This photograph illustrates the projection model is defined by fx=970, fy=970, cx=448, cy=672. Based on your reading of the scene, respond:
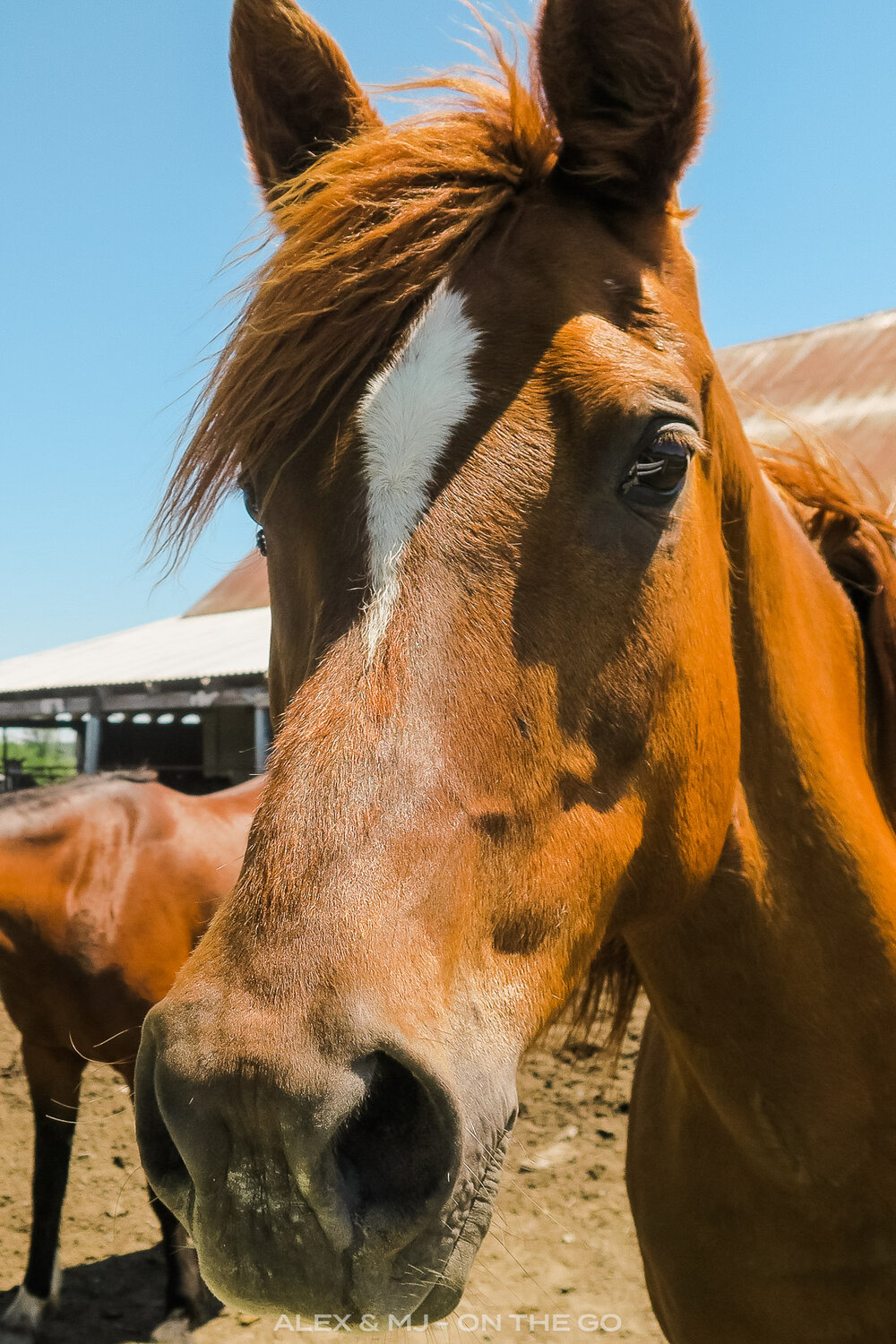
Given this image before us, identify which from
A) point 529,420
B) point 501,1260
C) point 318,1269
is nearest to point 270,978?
point 318,1269

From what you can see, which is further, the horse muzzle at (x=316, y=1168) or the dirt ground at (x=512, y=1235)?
the dirt ground at (x=512, y=1235)

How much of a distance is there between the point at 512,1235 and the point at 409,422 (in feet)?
13.3

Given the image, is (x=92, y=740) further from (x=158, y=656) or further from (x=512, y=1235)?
(x=512, y=1235)

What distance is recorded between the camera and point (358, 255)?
1389mm

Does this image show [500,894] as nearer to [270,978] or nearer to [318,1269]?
[270,978]

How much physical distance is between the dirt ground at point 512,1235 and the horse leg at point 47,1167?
17cm

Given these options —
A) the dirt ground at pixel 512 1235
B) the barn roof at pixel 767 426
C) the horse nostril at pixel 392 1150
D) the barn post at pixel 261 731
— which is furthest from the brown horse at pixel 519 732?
the barn post at pixel 261 731

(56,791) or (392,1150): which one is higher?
(392,1150)

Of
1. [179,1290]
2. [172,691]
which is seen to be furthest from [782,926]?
[172,691]

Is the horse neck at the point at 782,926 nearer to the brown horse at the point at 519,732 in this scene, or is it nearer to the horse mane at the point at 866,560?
the brown horse at the point at 519,732

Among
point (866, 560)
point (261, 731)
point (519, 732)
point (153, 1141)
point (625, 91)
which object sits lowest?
point (261, 731)

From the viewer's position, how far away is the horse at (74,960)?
409 cm

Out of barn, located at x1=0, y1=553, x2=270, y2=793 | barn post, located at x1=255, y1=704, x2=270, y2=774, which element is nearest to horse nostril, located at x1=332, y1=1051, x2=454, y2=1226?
barn, located at x1=0, y1=553, x2=270, y2=793

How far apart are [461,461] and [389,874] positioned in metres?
0.54
